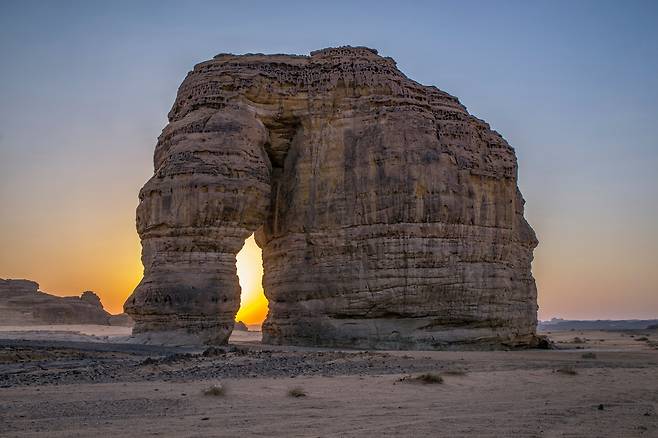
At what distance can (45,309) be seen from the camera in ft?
227

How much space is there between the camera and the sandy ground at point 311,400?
7.66m

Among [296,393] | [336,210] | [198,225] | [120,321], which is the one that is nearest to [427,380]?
[296,393]

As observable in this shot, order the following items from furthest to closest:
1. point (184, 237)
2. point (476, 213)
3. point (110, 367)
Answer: point (476, 213) → point (184, 237) → point (110, 367)

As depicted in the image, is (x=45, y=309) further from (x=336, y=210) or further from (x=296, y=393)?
(x=296, y=393)

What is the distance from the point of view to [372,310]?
87.0 ft

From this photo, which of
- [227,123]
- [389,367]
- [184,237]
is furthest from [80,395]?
[227,123]

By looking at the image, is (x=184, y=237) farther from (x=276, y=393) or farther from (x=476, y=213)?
(x=276, y=393)

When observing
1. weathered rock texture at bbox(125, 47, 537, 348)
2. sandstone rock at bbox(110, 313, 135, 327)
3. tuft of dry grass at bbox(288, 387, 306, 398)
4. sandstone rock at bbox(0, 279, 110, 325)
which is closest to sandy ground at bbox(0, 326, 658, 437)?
tuft of dry grass at bbox(288, 387, 306, 398)

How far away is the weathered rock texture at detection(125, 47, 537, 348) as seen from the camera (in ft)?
85.0

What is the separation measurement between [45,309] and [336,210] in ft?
171

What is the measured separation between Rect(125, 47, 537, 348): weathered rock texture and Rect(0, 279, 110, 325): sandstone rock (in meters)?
45.6

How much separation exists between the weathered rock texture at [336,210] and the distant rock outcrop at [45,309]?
4568cm

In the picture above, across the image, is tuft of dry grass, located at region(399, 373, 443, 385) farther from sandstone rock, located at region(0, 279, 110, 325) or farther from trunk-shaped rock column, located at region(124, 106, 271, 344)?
sandstone rock, located at region(0, 279, 110, 325)

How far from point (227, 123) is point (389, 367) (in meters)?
15.2
